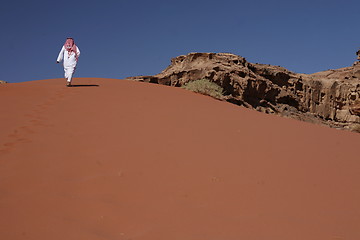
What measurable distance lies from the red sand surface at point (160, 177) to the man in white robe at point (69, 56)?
2.84 meters

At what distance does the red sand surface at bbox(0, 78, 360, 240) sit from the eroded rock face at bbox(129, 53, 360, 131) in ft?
27.6

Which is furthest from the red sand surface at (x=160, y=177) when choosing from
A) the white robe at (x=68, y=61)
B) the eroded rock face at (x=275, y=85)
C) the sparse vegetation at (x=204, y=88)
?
the eroded rock face at (x=275, y=85)

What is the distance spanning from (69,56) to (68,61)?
19 cm

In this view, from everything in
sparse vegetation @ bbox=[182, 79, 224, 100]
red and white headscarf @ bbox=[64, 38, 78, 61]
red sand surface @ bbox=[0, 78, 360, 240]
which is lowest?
red sand surface @ bbox=[0, 78, 360, 240]

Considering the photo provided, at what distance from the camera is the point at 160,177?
398cm

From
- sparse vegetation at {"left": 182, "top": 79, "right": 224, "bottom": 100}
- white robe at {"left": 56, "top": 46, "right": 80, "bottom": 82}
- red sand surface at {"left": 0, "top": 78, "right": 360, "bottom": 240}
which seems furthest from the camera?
sparse vegetation at {"left": 182, "top": 79, "right": 224, "bottom": 100}

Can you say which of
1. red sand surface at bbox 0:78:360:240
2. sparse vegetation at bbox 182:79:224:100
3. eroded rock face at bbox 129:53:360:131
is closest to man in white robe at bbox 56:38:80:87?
red sand surface at bbox 0:78:360:240

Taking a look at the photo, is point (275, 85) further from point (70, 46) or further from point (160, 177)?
point (160, 177)

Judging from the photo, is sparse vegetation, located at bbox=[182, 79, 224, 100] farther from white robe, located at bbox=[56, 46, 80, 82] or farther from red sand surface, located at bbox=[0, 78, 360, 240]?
red sand surface, located at bbox=[0, 78, 360, 240]

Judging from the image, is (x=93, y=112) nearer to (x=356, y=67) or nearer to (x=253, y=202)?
(x=253, y=202)

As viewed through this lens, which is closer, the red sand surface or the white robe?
the red sand surface

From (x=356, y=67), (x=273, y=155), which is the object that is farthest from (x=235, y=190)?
(x=356, y=67)

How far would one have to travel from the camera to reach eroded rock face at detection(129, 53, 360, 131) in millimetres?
15641

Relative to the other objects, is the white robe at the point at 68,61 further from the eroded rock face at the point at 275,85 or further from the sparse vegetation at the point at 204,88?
the eroded rock face at the point at 275,85
